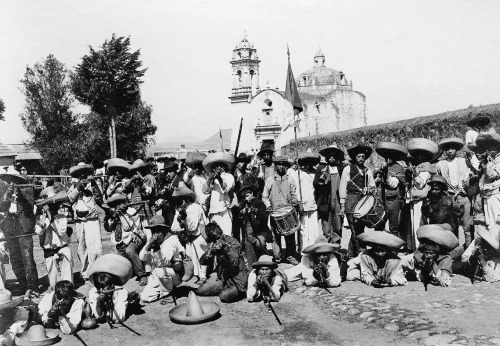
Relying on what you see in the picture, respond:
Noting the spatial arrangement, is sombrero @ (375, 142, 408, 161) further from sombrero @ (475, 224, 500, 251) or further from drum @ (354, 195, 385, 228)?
sombrero @ (475, 224, 500, 251)

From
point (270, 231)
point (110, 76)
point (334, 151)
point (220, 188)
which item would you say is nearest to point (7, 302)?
point (220, 188)

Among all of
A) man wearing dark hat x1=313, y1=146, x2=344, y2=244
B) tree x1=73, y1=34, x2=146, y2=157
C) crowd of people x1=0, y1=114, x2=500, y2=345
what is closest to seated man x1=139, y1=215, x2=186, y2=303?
crowd of people x1=0, y1=114, x2=500, y2=345

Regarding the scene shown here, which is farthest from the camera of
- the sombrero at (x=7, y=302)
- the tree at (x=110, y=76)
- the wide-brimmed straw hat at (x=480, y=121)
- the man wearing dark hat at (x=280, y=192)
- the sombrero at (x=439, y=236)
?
the tree at (x=110, y=76)

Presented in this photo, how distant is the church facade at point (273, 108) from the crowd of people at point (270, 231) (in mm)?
45037

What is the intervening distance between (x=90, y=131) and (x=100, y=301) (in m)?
32.9

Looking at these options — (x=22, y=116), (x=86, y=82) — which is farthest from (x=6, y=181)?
(x=22, y=116)

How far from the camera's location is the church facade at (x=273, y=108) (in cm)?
6094

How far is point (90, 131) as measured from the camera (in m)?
37.4

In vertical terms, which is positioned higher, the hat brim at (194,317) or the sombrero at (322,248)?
the sombrero at (322,248)

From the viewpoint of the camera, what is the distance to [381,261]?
7723 mm

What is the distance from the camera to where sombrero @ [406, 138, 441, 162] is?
27.1ft

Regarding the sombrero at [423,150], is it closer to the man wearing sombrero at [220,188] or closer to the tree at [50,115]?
the man wearing sombrero at [220,188]

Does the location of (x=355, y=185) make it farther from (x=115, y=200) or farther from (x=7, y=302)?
(x=7, y=302)

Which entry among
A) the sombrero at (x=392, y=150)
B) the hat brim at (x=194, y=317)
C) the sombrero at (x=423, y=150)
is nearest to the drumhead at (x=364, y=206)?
the sombrero at (x=392, y=150)
